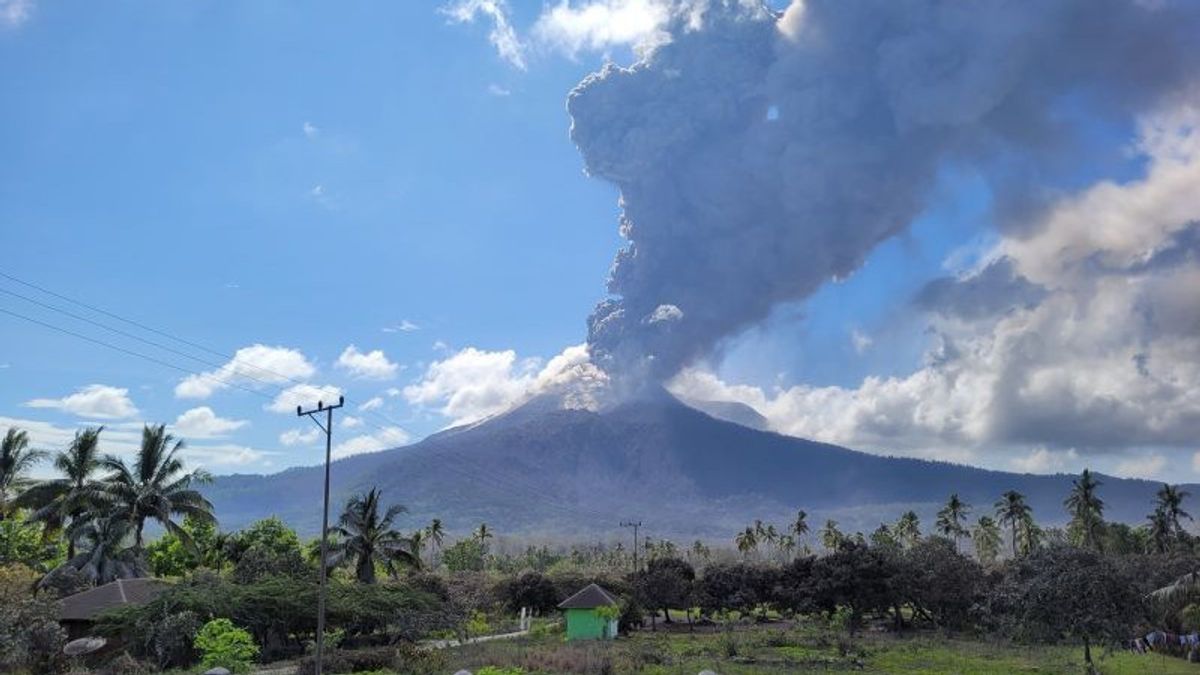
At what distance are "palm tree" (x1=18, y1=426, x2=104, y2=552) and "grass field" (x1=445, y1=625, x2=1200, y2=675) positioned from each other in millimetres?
23851

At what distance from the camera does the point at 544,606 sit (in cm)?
8694

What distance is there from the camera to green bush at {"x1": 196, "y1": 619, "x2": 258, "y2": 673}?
38.0 metres

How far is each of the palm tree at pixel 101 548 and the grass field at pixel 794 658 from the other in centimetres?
2097

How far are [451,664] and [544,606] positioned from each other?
46.5m

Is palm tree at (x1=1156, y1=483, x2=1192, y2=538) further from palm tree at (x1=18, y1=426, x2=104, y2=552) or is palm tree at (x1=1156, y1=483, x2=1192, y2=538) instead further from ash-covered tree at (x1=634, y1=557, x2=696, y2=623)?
palm tree at (x1=18, y1=426, x2=104, y2=552)

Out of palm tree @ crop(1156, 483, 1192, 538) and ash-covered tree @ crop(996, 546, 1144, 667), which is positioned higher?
palm tree @ crop(1156, 483, 1192, 538)

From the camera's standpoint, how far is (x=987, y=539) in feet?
445

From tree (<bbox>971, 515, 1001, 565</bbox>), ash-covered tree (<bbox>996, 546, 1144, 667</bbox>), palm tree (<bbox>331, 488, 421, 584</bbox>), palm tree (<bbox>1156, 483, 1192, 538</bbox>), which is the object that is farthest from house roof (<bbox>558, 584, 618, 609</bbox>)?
tree (<bbox>971, 515, 1001, 565</bbox>)

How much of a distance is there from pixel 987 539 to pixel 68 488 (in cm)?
11914

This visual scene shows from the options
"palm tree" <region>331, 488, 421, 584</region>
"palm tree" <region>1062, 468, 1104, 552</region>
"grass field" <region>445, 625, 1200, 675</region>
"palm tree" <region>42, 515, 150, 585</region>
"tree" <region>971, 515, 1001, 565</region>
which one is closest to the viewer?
"grass field" <region>445, 625, 1200, 675</region>

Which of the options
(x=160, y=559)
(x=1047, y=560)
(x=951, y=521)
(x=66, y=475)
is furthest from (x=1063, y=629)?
(x=951, y=521)

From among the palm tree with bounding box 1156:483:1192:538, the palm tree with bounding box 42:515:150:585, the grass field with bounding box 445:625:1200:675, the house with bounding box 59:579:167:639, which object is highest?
the palm tree with bounding box 1156:483:1192:538

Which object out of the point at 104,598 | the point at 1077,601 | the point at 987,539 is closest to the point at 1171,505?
the point at 987,539

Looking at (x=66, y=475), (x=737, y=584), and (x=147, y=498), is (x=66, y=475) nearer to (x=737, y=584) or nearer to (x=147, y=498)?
(x=147, y=498)
